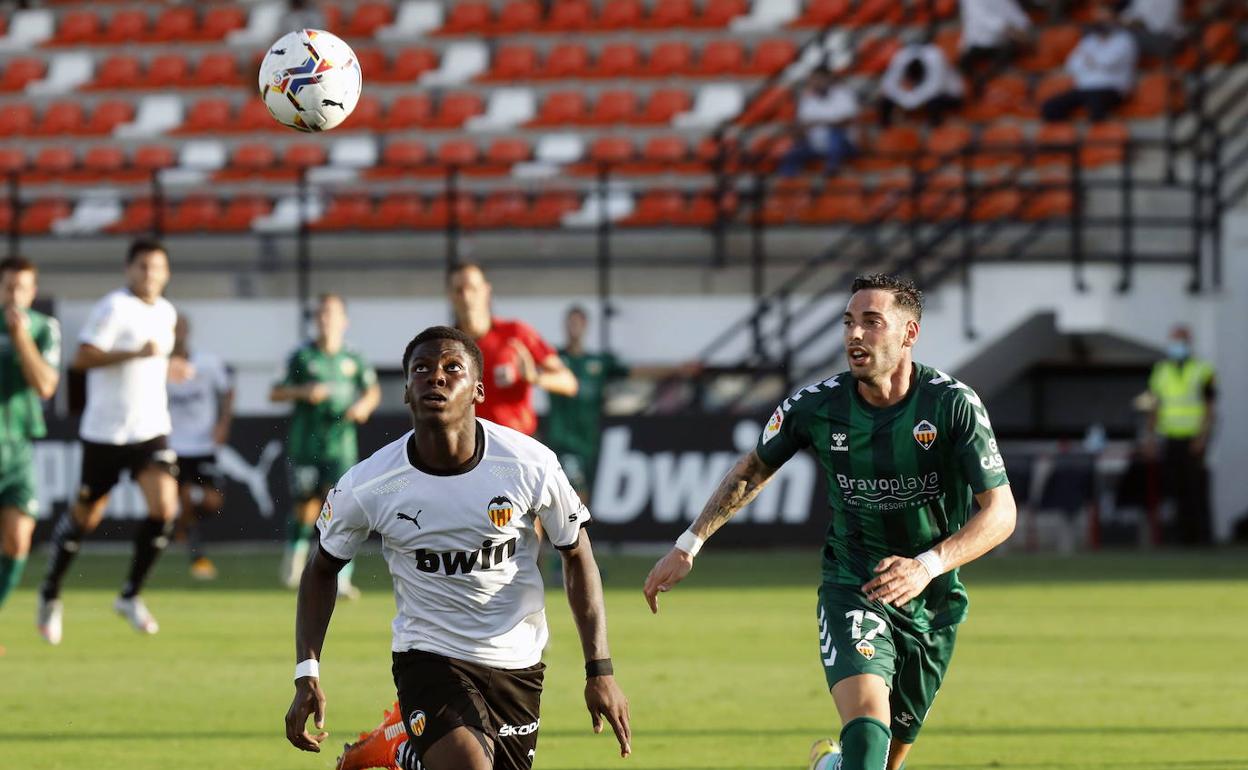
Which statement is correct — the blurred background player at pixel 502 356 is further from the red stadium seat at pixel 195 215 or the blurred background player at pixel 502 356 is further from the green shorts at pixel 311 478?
the red stadium seat at pixel 195 215

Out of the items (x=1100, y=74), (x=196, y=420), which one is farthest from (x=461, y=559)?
(x=1100, y=74)

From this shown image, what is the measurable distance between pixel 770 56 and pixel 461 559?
68.3 ft

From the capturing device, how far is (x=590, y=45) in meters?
27.4

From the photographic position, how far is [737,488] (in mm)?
7016

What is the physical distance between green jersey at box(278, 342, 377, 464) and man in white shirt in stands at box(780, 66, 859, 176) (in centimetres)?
863

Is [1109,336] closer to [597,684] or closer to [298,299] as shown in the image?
[298,299]

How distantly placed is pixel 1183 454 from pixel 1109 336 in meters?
2.24

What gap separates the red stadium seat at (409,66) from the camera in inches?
1081

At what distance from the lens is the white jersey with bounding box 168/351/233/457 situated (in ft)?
58.9

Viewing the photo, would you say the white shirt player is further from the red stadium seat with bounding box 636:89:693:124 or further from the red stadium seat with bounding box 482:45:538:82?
the red stadium seat with bounding box 482:45:538:82

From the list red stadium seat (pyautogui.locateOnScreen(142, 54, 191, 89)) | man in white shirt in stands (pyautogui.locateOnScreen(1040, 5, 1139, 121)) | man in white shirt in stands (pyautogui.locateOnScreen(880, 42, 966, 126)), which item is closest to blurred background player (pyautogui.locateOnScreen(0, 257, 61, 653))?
man in white shirt in stands (pyautogui.locateOnScreen(880, 42, 966, 126))

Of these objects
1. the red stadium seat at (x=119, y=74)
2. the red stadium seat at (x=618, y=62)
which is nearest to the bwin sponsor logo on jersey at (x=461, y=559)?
the red stadium seat at (x=618, y=62)

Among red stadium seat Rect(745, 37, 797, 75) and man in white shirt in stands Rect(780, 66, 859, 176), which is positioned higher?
red stadium seat Rect(745, 37, 797, 75)

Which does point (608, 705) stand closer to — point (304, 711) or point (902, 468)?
point (304, 711)
